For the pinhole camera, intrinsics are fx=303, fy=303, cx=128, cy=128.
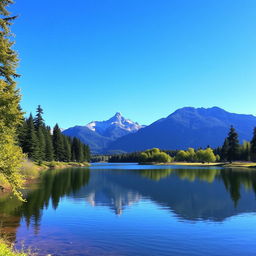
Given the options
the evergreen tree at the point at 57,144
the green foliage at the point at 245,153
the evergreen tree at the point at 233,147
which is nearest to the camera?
the evergreen tree at the point at 57,144

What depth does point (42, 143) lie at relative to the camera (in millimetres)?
118938

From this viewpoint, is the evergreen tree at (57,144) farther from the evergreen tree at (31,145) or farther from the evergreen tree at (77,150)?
the evergreen tree at (31,145)

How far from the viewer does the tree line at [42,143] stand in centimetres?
10488

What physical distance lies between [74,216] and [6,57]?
633 inches

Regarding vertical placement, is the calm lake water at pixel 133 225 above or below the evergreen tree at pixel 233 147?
below

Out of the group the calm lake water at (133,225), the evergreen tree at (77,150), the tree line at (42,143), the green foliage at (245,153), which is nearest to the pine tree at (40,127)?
the tree line at (42,143)

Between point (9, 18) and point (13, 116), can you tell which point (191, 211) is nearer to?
point (13, 116)

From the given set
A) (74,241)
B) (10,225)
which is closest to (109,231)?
(74,241)

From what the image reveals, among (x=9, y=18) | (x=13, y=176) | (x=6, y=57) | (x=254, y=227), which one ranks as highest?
(x=9, y=18)

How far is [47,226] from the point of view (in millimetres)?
25078

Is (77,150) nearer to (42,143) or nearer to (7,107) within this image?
(42,143)

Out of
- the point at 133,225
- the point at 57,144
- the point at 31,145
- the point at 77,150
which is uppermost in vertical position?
the point at 57,144

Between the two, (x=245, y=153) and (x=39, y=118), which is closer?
(x=39, y=118)

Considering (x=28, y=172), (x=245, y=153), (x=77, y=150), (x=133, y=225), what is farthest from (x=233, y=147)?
(x=133, y=225)
